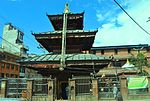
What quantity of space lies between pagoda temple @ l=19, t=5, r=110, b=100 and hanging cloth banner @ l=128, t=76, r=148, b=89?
326 centimetres

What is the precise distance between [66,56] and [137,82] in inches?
325

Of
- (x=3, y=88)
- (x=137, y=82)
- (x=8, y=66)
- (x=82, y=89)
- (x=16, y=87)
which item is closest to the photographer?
(x=82, y=89)

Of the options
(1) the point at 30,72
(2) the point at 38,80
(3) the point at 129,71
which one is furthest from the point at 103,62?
(1) the point at 30,72

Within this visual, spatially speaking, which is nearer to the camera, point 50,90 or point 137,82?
point 50,90

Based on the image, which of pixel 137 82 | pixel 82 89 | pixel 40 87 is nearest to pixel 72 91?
pixel 82 89

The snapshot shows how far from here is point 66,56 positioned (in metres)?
27.5

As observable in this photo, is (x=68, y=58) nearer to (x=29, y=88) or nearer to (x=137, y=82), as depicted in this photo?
(x=29, y=88)

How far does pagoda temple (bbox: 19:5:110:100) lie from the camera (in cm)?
2616

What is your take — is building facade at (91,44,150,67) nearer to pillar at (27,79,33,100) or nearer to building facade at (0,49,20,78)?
building facade at (0,49,20,78)

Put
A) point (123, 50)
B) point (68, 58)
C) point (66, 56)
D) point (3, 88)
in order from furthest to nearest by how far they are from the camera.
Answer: point (123, 50)
point (66, 56)
point (68, 58)
point (3, 88)

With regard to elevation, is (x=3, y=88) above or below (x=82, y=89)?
above

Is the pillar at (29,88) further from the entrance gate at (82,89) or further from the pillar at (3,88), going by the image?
the entrance gate at (82,89)

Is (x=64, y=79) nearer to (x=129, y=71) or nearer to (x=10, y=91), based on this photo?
(x=10, y=91)

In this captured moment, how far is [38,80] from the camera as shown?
987 inches
